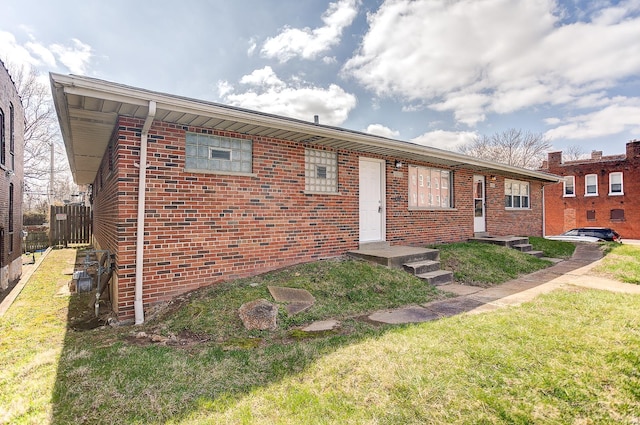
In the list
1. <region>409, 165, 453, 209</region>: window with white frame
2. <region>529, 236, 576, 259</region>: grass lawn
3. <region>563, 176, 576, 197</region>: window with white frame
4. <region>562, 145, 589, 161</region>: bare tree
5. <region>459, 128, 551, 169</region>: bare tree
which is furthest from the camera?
<region>562, 145, 589, 161</region>: bare tree

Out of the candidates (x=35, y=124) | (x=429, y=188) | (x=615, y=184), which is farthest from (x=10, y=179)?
(x=615, y=184)

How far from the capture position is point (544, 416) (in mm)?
2172

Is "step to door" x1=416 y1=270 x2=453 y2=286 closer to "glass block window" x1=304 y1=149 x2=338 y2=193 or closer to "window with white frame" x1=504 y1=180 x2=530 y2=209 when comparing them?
"glass block window" x1=304 y1=149 x2=338 y2=193

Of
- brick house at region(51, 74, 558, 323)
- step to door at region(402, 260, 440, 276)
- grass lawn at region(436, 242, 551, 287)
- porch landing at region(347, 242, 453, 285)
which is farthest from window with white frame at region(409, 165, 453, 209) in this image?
step to door at region(402, 260, 440, 276)

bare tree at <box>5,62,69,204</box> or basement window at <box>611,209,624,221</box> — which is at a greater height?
bare tree at <box>5,62,69,204</box>

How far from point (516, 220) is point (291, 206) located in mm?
10755

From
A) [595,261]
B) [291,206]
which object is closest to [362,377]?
[291,206]

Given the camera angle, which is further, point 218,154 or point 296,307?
point 218,154

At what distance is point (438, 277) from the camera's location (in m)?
6.43

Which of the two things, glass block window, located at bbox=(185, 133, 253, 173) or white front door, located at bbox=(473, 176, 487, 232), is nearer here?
glass block window, located at bbox=(185, 133, 253, 173)

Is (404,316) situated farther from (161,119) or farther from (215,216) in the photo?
(161,119)

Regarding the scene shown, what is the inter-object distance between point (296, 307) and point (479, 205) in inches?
361

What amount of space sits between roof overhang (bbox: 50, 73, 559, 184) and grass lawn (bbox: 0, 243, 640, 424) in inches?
113

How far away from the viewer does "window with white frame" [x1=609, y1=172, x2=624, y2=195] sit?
21.8 m
